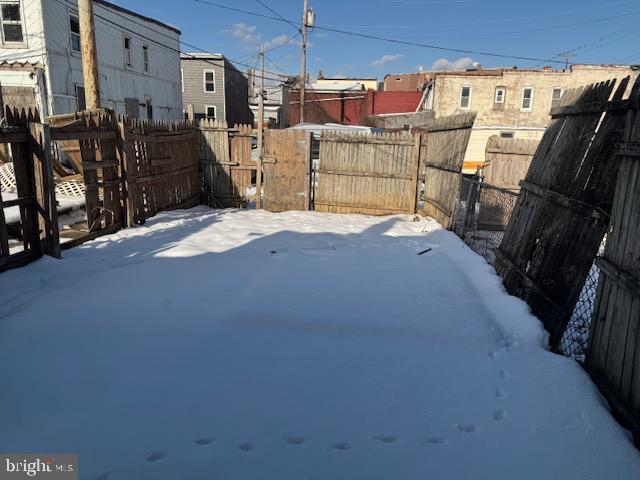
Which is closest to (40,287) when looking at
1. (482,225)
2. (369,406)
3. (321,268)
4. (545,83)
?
A: (321,268)

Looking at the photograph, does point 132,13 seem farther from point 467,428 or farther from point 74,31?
point 467,428

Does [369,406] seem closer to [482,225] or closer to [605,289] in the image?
[605,289]

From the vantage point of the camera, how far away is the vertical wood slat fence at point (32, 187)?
17.9ft

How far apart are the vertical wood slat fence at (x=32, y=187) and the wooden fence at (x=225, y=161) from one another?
20.3ft

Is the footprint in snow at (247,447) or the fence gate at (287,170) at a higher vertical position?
the fence gate at (287,170)

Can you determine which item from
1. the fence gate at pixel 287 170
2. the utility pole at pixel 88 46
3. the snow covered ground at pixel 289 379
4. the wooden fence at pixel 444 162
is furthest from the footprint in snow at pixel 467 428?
the utility pole at pixel 88 46

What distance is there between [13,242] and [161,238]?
8.07 ft

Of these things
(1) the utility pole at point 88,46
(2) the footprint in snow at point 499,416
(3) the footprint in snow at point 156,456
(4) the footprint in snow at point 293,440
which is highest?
(1) the utility pole at point 88,46

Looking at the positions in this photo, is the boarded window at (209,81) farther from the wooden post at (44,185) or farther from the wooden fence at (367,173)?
the wooden post at (44,185)

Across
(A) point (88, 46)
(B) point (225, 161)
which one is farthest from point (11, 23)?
(B) point (225, 161)

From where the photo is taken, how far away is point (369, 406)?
2.81 m

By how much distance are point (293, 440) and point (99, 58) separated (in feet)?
67.0

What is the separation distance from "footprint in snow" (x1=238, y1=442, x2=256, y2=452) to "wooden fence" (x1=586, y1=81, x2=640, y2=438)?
2.29m

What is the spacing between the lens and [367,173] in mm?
11117
